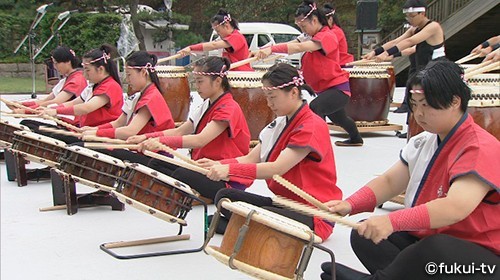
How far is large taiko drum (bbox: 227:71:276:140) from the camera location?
4809mm

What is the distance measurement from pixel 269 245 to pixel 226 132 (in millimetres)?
1434

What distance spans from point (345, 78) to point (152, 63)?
5.53 feet

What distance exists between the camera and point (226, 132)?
3.18 meters

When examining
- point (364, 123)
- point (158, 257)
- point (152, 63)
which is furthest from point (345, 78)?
point (158, 257)

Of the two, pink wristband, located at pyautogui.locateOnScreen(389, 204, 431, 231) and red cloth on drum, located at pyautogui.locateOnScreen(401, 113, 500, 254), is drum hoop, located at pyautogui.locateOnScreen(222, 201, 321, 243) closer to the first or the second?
pink wristband, located at pyautogui.locateOnScreen(389, 204, 431, 231)

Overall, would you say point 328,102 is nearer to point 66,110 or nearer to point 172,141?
point 66,110

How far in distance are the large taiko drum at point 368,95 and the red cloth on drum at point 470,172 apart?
3.95 metres

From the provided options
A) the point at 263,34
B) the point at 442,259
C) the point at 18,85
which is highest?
the point at 263,34

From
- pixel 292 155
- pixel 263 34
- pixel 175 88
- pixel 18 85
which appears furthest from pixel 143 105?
pixel 18 85

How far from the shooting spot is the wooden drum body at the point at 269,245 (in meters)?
1.74

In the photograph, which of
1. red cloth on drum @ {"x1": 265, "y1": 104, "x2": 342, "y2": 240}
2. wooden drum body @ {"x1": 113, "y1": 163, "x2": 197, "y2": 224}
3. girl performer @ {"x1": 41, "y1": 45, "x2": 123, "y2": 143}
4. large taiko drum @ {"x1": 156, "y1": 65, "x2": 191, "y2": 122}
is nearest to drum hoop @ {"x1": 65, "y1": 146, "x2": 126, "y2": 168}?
wooden drum body @ {"x1": 113, "y1": 163, "x2": 197, "y2": 224}

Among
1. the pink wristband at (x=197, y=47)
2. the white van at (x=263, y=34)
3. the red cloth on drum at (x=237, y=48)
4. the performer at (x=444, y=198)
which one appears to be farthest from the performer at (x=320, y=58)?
the white van at (x=263, y=34)

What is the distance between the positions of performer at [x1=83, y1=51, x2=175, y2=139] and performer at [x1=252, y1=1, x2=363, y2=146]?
105 centimetres

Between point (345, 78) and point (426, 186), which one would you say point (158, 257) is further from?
point (345, 78)
